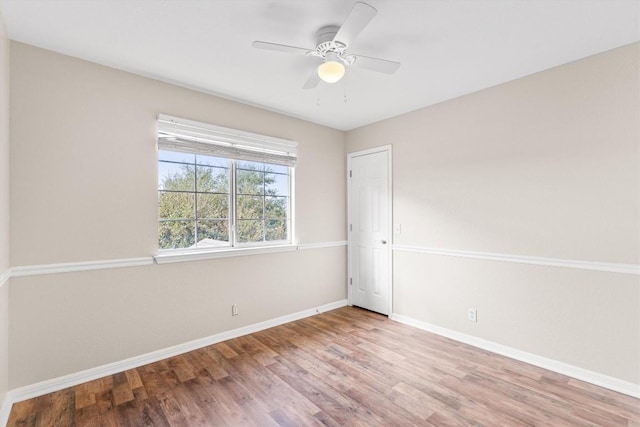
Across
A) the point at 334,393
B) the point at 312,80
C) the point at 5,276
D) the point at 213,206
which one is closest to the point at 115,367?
the point at 5,276

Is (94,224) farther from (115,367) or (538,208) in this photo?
(538,208)

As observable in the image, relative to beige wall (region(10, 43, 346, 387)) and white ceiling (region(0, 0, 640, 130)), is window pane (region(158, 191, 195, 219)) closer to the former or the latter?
beige wall (region(10, 43, 346, 387))

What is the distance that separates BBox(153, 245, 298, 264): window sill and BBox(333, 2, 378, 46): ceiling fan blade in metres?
2.22

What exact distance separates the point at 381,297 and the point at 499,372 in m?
1.59

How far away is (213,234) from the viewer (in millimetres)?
3111

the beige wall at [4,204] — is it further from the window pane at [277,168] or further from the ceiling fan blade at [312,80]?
the window pane at [277,168]

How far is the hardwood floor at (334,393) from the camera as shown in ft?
6.29

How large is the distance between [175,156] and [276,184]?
46.6 inches

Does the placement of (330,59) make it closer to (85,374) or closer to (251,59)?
(251,59)

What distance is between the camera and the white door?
12.5 feet

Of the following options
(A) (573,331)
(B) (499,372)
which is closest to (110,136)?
(B) (499,372)

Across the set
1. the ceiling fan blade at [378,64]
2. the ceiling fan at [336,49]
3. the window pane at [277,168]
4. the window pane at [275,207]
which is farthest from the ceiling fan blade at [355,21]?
the window pane at [275,207]

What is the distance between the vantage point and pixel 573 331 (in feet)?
7.84

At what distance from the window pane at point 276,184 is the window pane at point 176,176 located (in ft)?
2.87
